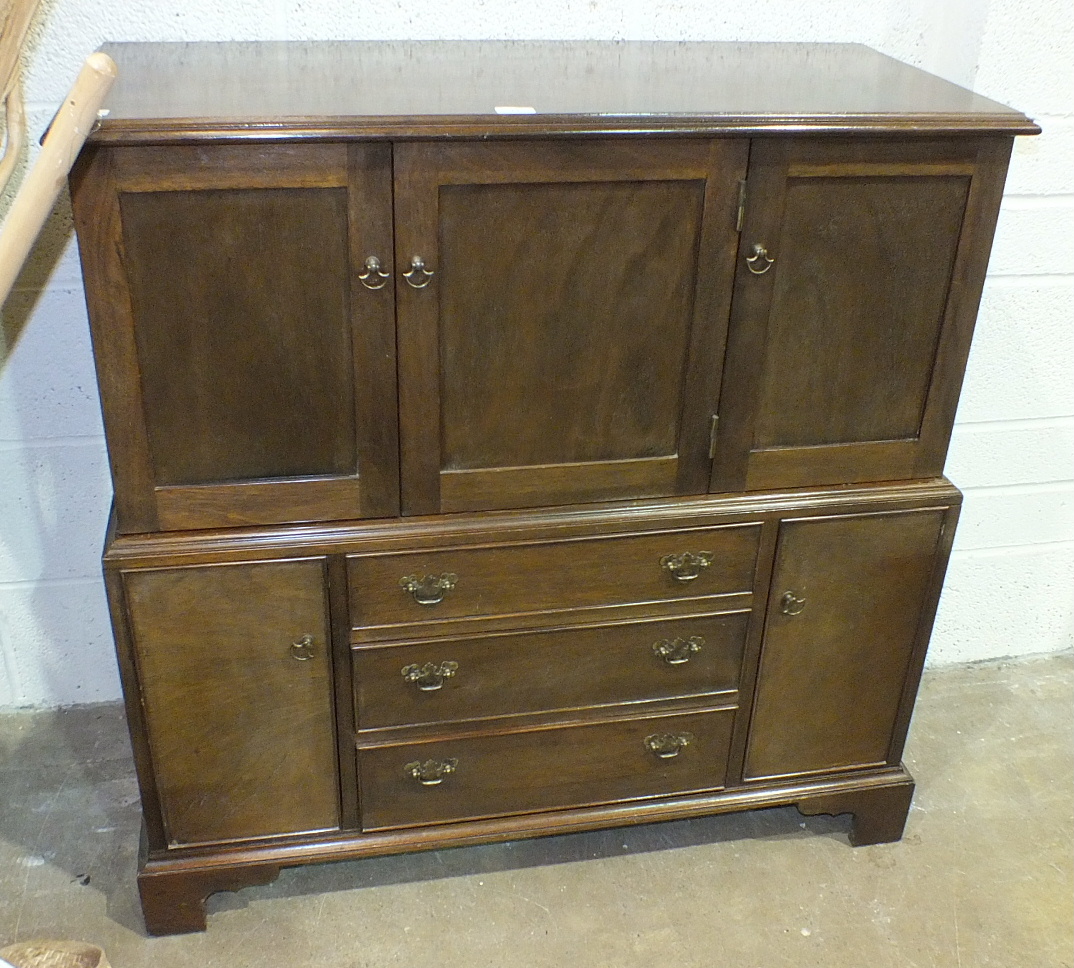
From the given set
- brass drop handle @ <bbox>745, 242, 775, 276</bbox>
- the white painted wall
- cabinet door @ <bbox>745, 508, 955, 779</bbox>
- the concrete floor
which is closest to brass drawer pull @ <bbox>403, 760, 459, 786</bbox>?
the concrete floor

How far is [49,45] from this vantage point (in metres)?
1.80

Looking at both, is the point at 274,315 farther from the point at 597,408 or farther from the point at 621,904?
the point at 621,904

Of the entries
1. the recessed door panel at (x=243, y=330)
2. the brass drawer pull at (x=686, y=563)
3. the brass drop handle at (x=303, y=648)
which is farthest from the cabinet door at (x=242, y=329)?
the brass drawer pull at (x=686, y=563)

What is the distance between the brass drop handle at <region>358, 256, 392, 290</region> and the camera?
1486mm

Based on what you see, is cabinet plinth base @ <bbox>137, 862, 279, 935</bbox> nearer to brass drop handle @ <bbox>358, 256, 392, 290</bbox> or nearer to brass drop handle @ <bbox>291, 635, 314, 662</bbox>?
brass drop handle @ <bbox>291, 635, 314, 662</bbox>

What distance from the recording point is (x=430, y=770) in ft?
6.23

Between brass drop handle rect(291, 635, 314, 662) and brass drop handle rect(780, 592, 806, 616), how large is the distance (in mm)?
760

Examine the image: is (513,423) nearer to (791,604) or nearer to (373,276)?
(373,276)

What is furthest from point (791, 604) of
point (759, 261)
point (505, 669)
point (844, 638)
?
point (759, 261)

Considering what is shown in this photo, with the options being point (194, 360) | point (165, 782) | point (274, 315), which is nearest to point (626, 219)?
point (274, 315)

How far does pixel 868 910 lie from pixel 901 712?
0.35 m

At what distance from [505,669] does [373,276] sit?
68 cm

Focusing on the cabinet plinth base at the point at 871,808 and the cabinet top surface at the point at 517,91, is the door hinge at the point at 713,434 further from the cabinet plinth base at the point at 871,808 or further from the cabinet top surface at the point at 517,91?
the cabinet plinth base at the point at 871,808

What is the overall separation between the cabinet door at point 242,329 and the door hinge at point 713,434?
0.48 meters
